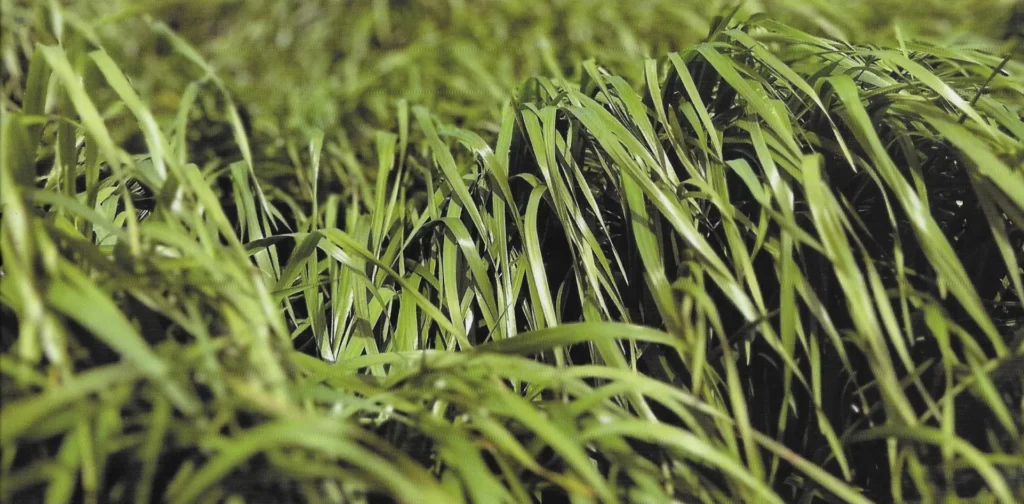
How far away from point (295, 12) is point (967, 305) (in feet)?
7.26

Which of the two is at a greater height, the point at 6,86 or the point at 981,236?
the point at 6,86

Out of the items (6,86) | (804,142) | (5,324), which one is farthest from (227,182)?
(804,142)

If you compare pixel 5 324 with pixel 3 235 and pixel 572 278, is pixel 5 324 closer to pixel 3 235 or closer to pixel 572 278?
pixel 3 235

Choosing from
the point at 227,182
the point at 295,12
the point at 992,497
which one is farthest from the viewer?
the point at 295,12

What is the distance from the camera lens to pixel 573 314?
1.10 meters

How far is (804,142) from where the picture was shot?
1020 millimetres

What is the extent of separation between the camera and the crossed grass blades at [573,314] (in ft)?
1.95

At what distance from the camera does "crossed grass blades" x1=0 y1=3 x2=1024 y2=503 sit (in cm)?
59

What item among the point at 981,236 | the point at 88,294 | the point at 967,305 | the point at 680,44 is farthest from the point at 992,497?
the point at 680,44

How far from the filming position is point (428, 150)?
1.35 meters

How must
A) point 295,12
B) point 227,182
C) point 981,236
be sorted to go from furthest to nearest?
point 295,12 → point 227,182 → point 981,236

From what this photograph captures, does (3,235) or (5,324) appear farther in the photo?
(5,324)

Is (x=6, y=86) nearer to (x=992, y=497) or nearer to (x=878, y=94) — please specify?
(x=878, y=94)

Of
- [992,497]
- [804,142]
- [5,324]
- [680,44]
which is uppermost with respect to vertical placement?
[680,44]
